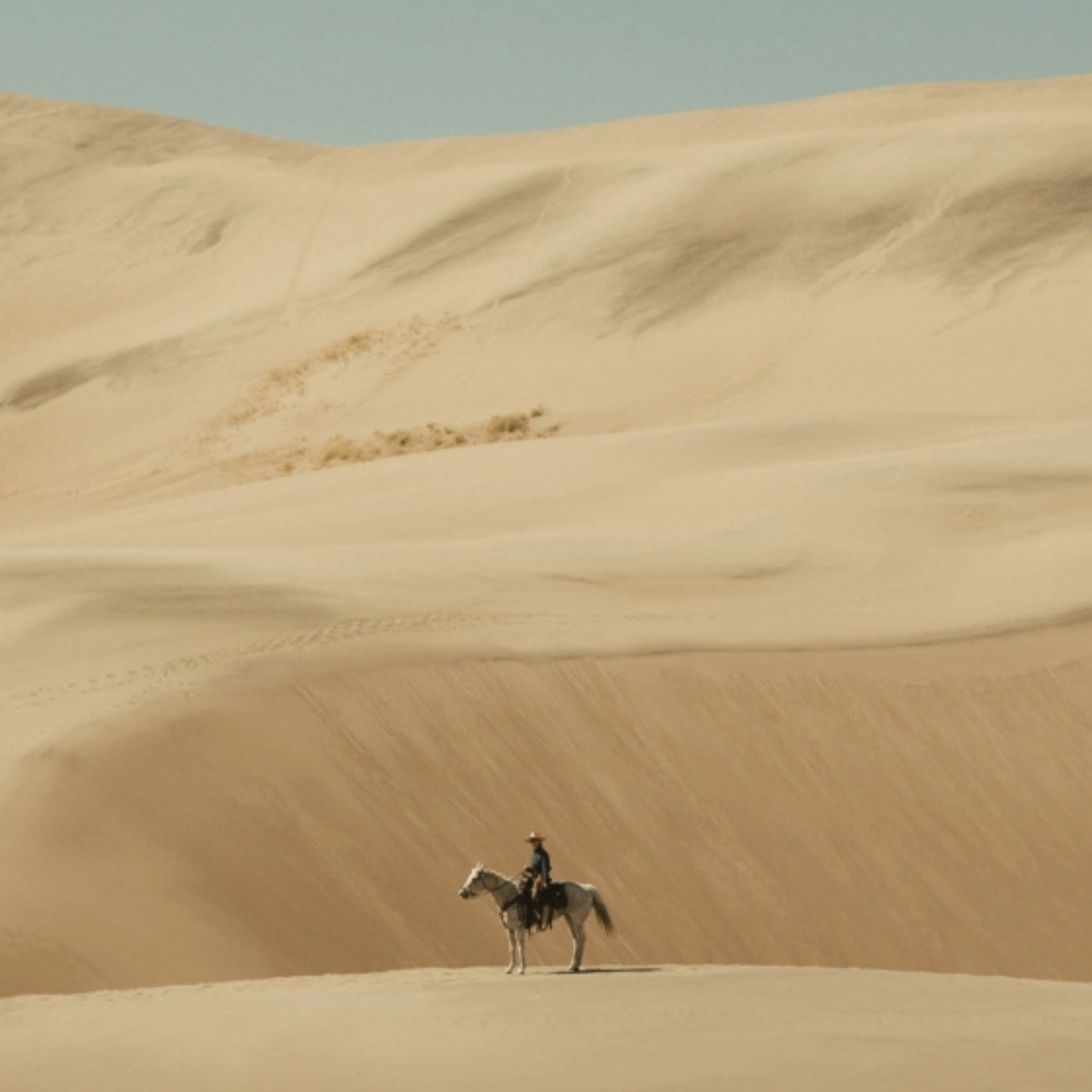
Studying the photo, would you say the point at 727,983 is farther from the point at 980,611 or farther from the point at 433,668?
the point at 980,611

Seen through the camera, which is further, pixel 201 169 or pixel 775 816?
pixel 201 169

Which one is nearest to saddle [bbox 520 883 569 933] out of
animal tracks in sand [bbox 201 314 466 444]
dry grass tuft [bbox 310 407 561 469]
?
dry grass tuft [bbox 310 407 561 469]

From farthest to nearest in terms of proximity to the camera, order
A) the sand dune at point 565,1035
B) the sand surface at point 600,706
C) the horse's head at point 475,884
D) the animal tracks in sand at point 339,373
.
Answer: the animal tracks in sand at point 339,373 < the sand surface at point 600,706 < the horse's head at point 475,884 < the sand dune at point 565,1035

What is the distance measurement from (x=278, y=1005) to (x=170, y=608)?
19.4ft

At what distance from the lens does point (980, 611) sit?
1783 centimetres

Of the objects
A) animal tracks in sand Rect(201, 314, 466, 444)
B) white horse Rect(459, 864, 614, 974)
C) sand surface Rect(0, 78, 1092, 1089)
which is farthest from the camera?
animal tracks in sand Rect(201, 314, 466, 444)

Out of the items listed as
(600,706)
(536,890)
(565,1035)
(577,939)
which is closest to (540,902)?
(536,890)

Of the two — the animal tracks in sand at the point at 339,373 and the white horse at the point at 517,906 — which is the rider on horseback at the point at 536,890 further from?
the animal tracks in sand at the point at 339,373

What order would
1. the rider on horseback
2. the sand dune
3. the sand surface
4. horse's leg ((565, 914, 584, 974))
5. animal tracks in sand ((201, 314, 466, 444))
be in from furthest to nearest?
animal tracks in sand ((201, 314, 466, 444))
the sand surface
horse's leg ((565, 914, 584, 974))
the rider on horseback
the sand dune

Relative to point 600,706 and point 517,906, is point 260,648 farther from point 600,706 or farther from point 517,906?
point 517,906

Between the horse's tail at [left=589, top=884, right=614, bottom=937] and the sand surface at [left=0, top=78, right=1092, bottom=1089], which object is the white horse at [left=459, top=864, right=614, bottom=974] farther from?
the sand surface at [left=0, top=78, right=1092, bottom=1089]

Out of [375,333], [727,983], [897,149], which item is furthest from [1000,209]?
[727,983]

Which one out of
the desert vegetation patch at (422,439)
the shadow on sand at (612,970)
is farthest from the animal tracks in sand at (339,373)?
the shadow on sand at (612,970)

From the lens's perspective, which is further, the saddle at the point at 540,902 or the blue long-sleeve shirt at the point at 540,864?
the saddle at the point at 540,902
